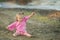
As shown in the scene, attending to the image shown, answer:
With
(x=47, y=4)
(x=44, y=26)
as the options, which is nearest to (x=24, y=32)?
(x=44, y=26)

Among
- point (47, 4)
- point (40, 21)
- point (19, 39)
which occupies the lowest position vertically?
point (19, 39)

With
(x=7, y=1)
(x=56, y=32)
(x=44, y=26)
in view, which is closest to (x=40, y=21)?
(x=44, y=26)

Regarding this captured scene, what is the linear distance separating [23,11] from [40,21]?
0.17 metres

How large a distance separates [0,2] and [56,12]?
0.48 meters

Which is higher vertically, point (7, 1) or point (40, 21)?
point (7, 1)

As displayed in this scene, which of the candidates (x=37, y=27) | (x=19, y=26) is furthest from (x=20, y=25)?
(x=37, y=27)

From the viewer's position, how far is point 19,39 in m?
1.36

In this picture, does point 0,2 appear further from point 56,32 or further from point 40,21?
point 56,32

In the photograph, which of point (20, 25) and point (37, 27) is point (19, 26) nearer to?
point (20, 25)

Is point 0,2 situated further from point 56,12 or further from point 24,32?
point 56,12

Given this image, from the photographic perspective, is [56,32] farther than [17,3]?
No

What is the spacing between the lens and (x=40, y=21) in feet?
4.66

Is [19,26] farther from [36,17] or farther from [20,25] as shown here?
[36,17]

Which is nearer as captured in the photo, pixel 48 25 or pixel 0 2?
pixel 48 25
